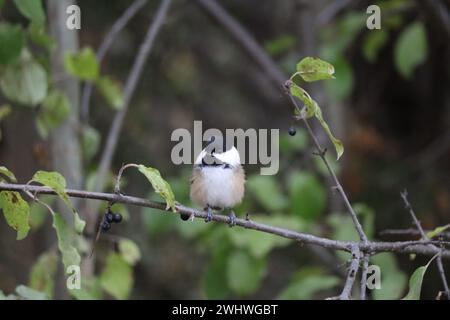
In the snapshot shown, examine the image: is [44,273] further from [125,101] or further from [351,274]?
[351,274]

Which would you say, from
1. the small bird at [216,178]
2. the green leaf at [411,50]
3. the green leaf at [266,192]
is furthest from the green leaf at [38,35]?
the green leaf at [411,50]

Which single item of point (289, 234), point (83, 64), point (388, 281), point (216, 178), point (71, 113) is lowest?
Answer: point (289, 234)

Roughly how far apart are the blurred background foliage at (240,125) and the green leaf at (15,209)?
449mm

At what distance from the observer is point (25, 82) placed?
3.94m

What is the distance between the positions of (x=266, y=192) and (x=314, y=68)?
237 cm

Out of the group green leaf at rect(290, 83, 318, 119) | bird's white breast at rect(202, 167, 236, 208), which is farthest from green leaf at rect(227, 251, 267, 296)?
green leaf at rect(290, 83, 318, 119)

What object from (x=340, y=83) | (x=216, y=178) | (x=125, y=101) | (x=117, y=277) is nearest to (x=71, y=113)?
(x=125, y=101)

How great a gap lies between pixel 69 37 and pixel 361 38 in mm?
3067

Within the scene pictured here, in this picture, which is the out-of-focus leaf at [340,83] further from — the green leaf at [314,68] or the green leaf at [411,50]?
the green leaf at [314,68]

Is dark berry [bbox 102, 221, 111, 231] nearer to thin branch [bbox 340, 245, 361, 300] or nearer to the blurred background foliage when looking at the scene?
the blurred background foliage

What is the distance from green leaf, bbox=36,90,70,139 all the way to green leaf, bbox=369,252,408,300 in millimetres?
2007

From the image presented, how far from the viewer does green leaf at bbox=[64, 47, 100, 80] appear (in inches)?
163

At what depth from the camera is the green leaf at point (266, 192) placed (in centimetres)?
484
